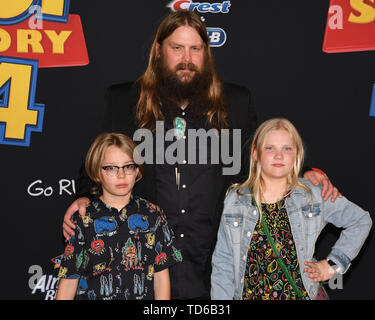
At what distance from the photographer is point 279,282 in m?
2.38

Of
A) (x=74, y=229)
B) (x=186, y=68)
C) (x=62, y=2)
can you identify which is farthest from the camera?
(x=62, y=2)

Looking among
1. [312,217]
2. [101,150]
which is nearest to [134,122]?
[101,150]

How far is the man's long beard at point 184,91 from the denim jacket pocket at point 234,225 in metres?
0.72

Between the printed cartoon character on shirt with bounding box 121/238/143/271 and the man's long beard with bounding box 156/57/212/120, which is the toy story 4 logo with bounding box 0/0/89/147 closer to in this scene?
the man's long beard with bounding box 156/57/212/120

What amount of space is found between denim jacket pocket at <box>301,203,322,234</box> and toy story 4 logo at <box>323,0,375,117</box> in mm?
1858

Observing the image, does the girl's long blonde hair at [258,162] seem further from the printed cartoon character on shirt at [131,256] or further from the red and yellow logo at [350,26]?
the red and yellow logo at [350,26]

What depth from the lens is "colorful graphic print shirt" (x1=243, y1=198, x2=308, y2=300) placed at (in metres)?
2.38

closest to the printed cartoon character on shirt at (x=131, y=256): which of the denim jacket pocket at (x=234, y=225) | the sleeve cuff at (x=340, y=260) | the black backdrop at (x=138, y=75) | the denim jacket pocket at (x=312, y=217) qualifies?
the denim jacket pocket at (x=234, y=225)

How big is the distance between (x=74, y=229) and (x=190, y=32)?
4.63 feet

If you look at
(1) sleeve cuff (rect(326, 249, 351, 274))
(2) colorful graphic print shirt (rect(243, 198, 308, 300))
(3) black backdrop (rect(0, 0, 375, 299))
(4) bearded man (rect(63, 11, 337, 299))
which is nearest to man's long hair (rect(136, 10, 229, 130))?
(4) bearded man (rect(63, 11, 337, 299))

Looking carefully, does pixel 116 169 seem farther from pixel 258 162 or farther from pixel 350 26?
pixel 350 26
